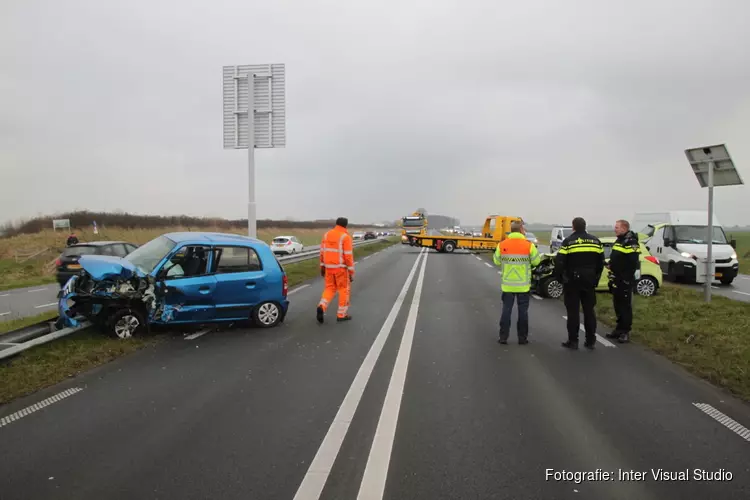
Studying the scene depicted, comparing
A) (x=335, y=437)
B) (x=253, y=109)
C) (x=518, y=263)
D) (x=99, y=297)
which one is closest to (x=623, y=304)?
(x=518, y=263)

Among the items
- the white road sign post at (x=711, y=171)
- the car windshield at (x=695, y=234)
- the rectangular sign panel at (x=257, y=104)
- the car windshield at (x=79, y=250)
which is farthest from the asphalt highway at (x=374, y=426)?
the car windshield at (x=695, y=234)

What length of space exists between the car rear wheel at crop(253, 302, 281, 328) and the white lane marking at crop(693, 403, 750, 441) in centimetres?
623

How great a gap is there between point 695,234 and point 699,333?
418 inches

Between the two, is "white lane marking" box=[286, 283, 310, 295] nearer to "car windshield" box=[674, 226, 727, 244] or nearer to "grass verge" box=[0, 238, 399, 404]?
"grass verge" box=[0, 238, 399, 404]

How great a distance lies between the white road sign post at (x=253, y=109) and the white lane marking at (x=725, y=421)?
14.2m

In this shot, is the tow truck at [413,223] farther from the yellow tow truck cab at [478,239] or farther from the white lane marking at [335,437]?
the white lane marking at [335,437]

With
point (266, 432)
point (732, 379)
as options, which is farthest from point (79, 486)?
point (732, 379)

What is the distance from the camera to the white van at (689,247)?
16.1 metres

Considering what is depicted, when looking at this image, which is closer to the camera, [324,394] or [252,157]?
[324,394]

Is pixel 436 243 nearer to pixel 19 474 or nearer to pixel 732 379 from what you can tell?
pixel 732 379

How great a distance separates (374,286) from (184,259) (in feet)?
26.0

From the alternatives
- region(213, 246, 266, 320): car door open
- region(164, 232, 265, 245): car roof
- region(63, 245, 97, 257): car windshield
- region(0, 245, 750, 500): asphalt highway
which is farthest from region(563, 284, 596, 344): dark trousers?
region(63, 245, 97, 257): car windshield

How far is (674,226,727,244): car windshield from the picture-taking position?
16.5 m

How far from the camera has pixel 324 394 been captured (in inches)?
203
